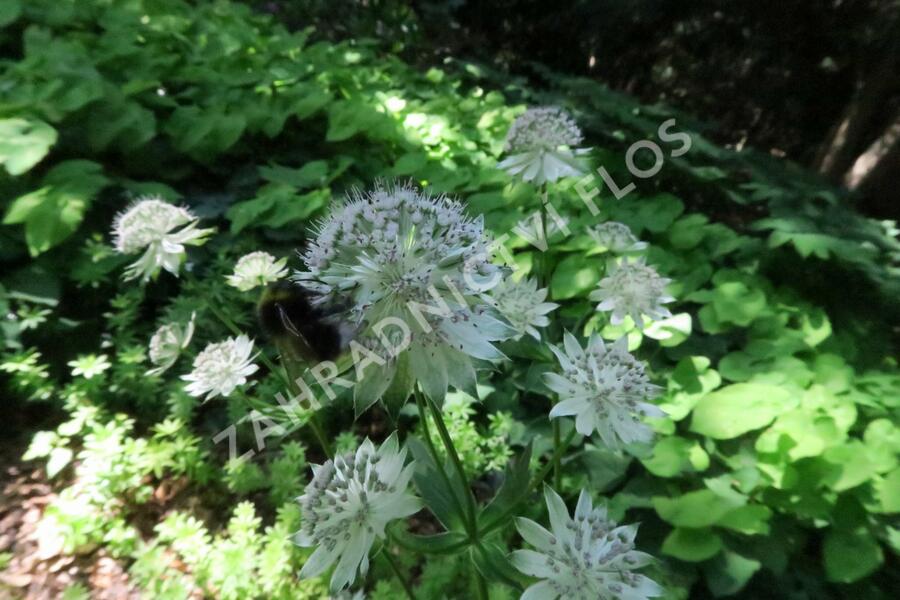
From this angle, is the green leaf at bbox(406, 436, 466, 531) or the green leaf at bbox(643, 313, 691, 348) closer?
the green leaf at bbox(406, 436, 466, 531)

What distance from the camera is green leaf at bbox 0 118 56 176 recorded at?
149 centimetres

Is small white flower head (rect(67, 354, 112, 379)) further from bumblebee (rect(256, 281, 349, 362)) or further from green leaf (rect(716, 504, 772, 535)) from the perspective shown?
green leaf (rect(716, 504, 772, 535))

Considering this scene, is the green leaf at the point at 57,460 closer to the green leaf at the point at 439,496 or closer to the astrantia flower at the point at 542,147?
the green leaf at the point at 439,496

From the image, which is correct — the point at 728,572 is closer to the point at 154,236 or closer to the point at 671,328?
the point at 671,328

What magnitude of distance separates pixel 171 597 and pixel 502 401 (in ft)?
2.87

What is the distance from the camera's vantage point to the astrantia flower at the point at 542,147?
3.60ft

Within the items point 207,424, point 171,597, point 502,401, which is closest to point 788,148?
point 502,401

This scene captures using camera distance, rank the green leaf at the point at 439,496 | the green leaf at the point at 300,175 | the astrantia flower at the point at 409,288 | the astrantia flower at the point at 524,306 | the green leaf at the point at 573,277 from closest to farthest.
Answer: the astrantia flower at the point at 409,288 → the green leaf at the point at 439,496 → the astrantia flower at the point at 524,306 → the green leaf at the point at 573,277 → the green leaf at the point at 300,175

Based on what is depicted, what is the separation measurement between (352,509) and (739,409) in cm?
94

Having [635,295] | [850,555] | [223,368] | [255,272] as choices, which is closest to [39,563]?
[223,368]

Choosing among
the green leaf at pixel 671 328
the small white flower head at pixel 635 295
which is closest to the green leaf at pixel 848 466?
the green leaf at pixel 671 328

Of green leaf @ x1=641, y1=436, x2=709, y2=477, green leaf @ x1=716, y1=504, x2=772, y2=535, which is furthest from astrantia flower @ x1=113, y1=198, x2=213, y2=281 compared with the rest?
green leaf @ x1=716, y1=504, x2=772, y2=535

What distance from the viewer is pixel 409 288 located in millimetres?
619

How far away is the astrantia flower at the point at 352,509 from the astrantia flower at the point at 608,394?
24 centimetres
